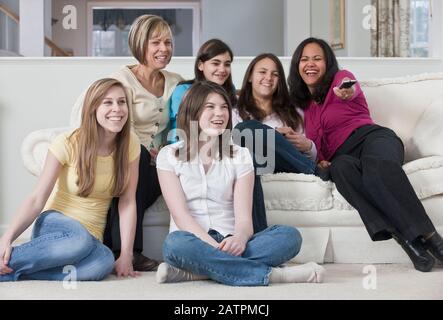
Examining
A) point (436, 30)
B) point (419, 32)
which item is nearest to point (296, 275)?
point (436, 30)

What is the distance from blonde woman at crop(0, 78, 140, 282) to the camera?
207 cm

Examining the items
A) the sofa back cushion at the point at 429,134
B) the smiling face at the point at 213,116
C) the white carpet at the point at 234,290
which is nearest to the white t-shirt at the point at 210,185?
the smiling face at the point at 213,116

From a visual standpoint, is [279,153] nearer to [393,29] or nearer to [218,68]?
[218,68]

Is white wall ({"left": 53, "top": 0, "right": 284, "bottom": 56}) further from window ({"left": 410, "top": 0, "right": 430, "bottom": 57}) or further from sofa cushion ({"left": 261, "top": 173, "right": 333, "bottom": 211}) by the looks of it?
sofa cushion ({"left": 261, "top": 173, "right": 333, "bottom": 211})

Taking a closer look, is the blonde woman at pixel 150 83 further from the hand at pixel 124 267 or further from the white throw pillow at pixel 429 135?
the white throw pillow at pixel 429 135

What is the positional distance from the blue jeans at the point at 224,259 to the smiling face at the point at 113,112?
0.39m

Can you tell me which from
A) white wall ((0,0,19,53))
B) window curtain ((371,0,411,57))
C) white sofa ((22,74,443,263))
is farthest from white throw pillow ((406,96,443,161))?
white wall ((0,0,19,53))

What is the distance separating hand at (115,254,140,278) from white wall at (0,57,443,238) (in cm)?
151

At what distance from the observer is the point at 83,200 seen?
221cm

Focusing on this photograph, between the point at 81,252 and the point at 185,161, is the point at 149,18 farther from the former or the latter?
the point at 81,252

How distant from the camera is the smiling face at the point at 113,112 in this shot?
85.4 inches

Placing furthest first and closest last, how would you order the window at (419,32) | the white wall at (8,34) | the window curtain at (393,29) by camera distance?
the white wall at (8,34) → the window at (419,32) → the window curtain at (393,29)

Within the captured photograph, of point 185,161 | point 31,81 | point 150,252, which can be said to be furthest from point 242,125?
A: point 31,81

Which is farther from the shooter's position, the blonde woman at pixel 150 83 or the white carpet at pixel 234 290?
the blonde woman at pixel 150 83
